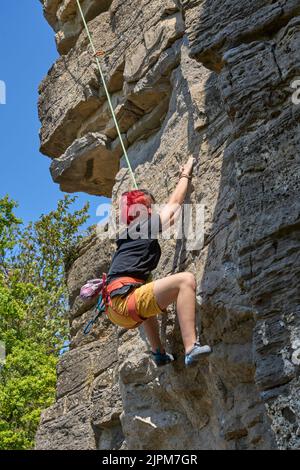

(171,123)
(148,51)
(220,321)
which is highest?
(148,51)

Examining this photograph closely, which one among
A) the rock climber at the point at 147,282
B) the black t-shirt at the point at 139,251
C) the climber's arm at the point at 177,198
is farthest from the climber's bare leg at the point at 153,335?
the climber's arm at the point at 177,198

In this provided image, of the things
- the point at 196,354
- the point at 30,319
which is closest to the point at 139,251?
the point at 196,354

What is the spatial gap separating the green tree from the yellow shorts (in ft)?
28.1

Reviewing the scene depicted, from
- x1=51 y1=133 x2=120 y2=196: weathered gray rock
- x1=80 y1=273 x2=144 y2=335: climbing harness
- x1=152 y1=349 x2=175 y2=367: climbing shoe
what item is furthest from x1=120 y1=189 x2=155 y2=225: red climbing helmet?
x1=51 y1=133 x2=120 y2=196: weathered gray rock

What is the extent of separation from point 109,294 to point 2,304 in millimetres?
12672

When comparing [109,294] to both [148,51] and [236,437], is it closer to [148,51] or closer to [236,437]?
[236,437]

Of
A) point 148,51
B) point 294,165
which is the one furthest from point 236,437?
point 148,51

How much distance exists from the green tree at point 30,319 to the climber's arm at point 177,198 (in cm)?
823

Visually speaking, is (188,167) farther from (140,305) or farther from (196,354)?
(196,354)

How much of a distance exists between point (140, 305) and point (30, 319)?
14.5 metres

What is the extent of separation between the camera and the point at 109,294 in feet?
18.0

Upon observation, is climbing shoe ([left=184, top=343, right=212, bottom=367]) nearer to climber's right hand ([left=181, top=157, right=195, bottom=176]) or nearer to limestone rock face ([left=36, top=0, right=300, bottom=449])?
limestone rock face ([left=36, top=0, right=300, bottom=449])

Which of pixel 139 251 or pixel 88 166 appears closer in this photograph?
pixel 139 251

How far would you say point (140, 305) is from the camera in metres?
5.25
